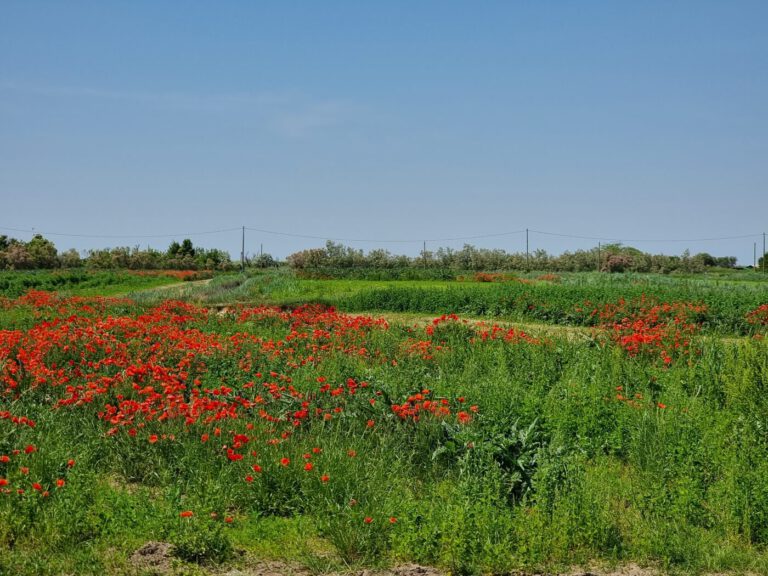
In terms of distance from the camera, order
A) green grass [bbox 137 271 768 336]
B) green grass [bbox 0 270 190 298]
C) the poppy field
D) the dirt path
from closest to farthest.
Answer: the dirt path
the poppy field
green grass [bbox 137 271 768 336]
green grass [bbox 0 270 190 298]

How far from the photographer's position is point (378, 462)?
6.19 meters

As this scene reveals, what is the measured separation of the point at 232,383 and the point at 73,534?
136 inches

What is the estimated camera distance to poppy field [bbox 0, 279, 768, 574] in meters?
5.00

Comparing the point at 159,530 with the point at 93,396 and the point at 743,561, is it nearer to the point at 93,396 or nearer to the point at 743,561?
the point at 93,396

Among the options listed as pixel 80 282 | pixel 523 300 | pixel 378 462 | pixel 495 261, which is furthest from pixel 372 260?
pixel 378 462

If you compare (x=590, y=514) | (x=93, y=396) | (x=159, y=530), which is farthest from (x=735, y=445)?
(x=93, y=396)

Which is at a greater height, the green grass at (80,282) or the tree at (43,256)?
the tree at (43,256)

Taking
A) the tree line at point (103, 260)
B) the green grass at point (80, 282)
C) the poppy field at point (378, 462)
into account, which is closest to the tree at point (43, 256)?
the tree line at point (103, 260)

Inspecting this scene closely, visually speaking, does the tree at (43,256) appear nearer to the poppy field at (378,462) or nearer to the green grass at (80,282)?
the green grass at (80,282)

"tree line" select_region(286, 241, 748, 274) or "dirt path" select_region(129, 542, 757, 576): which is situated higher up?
"tree line" select_region(286, 241, 748, 274)

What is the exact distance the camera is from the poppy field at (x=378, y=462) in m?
5.00

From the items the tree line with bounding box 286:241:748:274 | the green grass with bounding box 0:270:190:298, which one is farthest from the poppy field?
the tree line with bounding box 286:241:748:274

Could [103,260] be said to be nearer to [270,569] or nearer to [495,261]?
[495,261]

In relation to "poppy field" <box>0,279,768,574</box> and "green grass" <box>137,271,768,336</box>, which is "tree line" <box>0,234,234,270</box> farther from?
"poppy field" <box>0,279,768,574</box>
